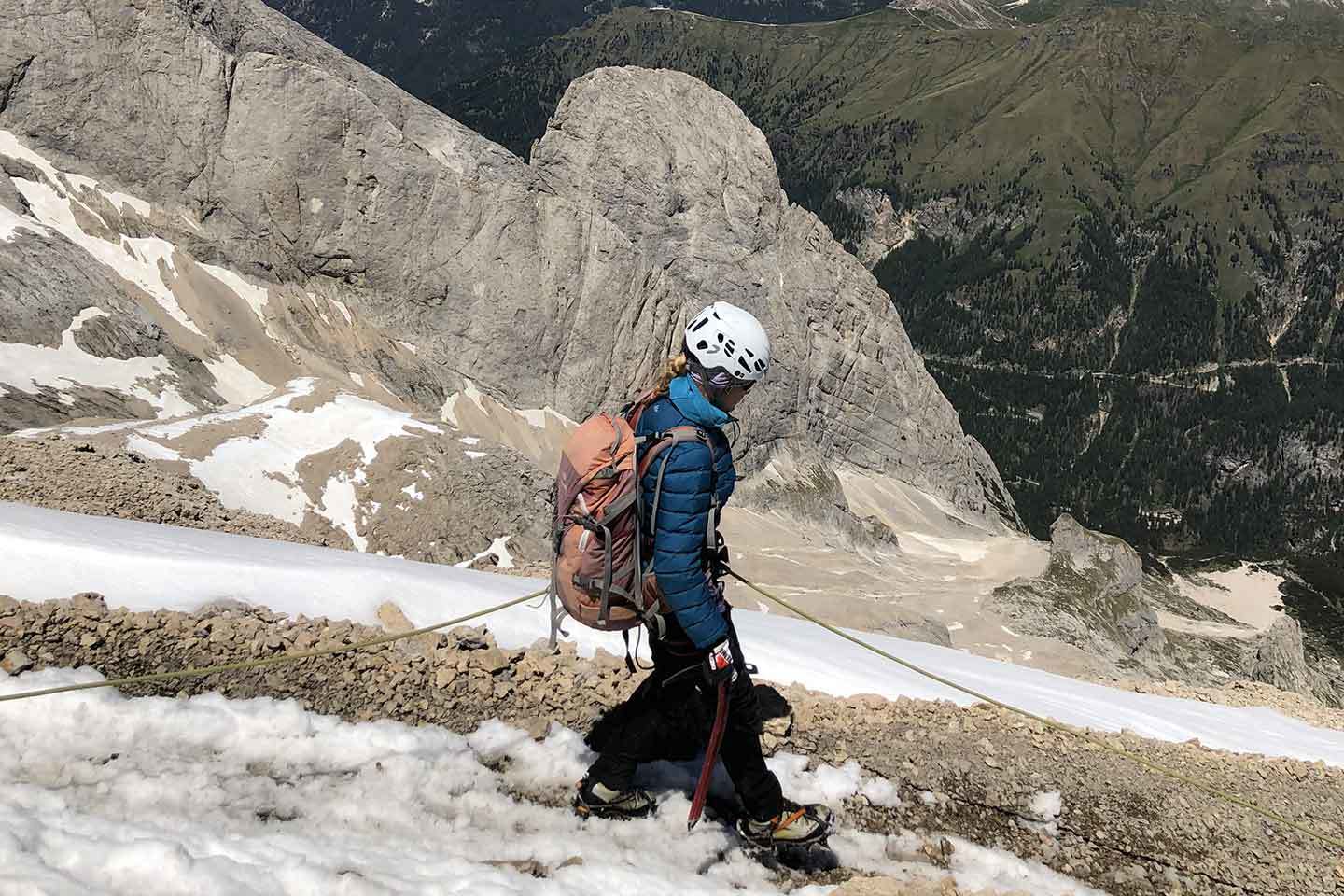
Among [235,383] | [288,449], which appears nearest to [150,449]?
[288,449]

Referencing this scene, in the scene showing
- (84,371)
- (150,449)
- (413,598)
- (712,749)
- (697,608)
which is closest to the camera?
(697,608)

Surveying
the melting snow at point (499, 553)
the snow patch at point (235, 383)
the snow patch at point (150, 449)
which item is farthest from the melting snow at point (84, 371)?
the melting snow at point (499, 553)

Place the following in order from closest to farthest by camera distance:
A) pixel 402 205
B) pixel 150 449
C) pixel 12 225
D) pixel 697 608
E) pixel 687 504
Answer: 1. pixel 687 504
2. pixel 697 608
3. pixel 150 449
4. pixel 12 225
5. pixel 402 205

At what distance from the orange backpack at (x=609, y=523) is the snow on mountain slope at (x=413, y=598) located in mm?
2818

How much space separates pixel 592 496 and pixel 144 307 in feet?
153

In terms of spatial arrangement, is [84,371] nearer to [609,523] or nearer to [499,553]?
[499,553]

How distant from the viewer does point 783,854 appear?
22.3 feet

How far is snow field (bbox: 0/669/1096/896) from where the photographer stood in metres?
4.98

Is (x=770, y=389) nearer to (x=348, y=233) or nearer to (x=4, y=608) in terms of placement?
(x=348, y=233)

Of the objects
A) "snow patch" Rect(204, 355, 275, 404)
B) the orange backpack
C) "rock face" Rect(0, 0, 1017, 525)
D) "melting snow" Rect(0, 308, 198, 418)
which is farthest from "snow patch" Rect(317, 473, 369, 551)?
the orange backpack

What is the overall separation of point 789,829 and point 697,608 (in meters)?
2.00

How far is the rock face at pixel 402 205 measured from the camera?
5041 centimetres

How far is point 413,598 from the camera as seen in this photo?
8.87 metres

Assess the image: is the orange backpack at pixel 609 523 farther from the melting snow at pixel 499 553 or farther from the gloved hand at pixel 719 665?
the melting snow at pixel 499 553
